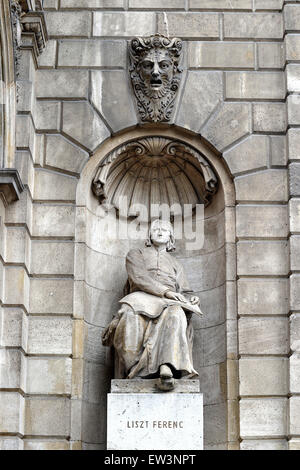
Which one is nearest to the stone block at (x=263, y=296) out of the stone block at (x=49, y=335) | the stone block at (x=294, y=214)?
the stone block at (x=294, y=214)

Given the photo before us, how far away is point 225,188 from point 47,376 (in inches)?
127

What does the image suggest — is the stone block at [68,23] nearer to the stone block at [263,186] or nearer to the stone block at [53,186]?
the stone block at [53,186]

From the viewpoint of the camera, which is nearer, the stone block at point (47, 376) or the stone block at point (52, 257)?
Answer: the stone block at point (47, 376)

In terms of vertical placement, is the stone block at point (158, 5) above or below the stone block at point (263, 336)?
above

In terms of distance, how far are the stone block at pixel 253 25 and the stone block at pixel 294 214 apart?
7.44ft

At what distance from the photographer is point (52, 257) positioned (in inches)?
541

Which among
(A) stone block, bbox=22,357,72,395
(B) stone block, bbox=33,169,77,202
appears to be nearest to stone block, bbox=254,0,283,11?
(B) stone block, bbox=33,169,77,202

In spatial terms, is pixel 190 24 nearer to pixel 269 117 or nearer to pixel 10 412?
pixel 269 117

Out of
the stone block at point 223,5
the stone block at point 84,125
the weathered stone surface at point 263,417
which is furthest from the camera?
the stone block at point 223,5

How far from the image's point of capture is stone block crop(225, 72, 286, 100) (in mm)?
14305

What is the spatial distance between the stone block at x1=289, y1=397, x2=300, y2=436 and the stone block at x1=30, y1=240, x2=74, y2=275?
3.06m

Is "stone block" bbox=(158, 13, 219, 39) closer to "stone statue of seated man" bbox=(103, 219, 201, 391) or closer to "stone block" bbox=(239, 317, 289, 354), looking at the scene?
"stone statue of seated man" bbox=(103, 219, 201, 391)

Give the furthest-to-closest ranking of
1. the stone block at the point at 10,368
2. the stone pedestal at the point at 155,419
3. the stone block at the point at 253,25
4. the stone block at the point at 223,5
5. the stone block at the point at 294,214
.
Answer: the stone block at the point at 223,5 < the stone block at the point at 253,25 < the stone block at the point at 294,214 < the stone block at the point at 10,368 < the stone pedestal at the point at 155,419

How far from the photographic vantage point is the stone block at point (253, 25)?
14539 mm
